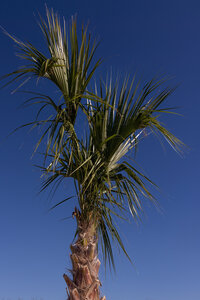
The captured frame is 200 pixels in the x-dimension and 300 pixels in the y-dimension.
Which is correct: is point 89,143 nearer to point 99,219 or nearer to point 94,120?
point 94,120

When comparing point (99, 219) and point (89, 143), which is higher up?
point (89, 143)

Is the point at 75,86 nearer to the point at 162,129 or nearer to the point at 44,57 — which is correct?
the point at 44,57

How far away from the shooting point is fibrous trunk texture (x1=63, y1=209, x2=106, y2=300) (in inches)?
143

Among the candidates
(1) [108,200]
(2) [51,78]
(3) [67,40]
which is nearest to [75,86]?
(2) [51,78]

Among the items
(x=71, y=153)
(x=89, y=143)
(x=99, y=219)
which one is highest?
(x=89, y=143)

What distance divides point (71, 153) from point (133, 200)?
2.86ft

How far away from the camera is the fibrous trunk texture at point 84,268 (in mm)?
3635

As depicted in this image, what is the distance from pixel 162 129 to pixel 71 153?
108 cm

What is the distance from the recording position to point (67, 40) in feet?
14.2

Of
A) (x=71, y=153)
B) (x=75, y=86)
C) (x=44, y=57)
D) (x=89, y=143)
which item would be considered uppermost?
(x=44, y=57)

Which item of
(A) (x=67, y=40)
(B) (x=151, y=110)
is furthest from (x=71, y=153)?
(A) (x=67, y=40)

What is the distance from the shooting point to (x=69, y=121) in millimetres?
4199

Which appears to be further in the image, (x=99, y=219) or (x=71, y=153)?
(x=99, y=219)

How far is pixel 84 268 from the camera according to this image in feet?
12.1
